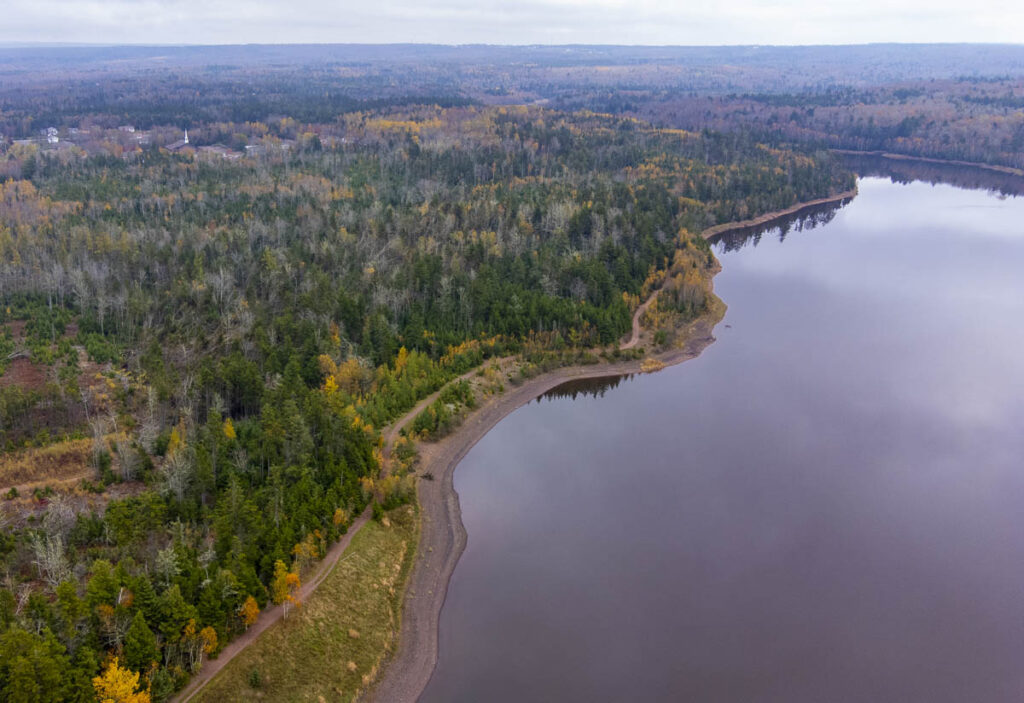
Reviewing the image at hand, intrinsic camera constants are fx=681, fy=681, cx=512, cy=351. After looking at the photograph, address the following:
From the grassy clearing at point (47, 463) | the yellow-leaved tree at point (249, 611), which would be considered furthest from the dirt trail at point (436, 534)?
the grassy clearing at point (47, 463)

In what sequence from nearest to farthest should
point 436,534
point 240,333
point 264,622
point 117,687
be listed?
1. point 117,687
2. point 264,622
3. point 436,534
4. point 240,333

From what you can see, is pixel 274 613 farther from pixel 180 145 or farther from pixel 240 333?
pixel 180 145

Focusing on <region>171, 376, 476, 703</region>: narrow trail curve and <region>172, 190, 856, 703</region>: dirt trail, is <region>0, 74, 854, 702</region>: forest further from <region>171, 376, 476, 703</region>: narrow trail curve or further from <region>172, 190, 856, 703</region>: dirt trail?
<region>172, 190, 856, 703</region>: dirt trail

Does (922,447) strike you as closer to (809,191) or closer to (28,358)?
(28,358)

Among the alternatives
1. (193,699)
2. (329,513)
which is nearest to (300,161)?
(329,513)

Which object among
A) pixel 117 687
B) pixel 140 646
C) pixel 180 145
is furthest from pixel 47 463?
pixel 180 145

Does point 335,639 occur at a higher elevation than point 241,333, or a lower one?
lower
